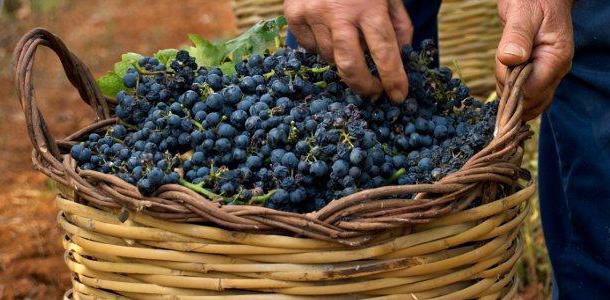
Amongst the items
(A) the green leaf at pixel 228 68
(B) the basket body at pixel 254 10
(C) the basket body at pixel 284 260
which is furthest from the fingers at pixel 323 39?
(B) the basket body at pixel 254 10

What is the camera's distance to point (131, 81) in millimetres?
1411

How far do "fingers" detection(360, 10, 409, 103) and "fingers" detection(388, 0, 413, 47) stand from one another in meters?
0.11

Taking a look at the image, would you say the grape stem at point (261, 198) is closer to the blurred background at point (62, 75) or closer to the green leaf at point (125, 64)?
the green leaf at point (125, 64)

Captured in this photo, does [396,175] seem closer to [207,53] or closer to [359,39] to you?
[359,39]

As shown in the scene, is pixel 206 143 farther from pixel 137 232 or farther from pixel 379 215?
pixel 379 215

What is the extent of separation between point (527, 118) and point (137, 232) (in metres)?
0.69

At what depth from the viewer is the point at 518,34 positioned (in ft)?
4.27

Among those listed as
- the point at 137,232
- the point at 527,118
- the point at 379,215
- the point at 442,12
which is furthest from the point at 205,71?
the point at 442,12

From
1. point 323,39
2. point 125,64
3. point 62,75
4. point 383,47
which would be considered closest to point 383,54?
point 383,47

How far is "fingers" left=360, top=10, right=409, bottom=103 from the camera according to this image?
128 centimetres

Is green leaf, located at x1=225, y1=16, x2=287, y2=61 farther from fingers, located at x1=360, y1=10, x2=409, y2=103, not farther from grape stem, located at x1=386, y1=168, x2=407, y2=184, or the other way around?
grape stem, located at x1=386, y1=168, x2=407, y2=184

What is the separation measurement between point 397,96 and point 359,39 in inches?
4.4

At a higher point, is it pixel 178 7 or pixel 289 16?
pixel 289 16

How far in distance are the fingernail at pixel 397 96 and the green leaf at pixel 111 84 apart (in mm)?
537
